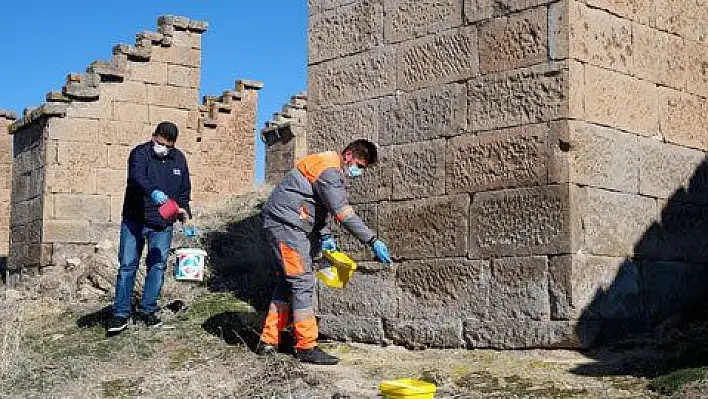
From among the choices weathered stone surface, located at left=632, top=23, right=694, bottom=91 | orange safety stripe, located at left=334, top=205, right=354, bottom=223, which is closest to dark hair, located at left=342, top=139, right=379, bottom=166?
orange safety stripe, located at left=334, top=205, right=354, bottom=223

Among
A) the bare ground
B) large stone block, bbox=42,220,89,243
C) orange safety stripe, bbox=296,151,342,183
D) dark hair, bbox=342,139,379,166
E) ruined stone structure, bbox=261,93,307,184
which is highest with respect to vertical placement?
ruined stone structure, bbox=261,93,307,184

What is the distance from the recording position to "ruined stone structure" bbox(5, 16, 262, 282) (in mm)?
12242

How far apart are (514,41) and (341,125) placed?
179 cm

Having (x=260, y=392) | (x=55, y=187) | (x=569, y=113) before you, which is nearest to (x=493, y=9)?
(x=569, y=113)

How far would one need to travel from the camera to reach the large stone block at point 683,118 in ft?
24.5

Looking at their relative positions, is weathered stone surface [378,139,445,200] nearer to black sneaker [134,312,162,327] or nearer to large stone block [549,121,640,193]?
large stone block [549,121,640,193]

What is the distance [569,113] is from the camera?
21.7 feet

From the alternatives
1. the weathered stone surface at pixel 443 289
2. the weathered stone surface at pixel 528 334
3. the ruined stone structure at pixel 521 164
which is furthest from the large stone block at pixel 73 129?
the weathered stone surface at pixel 528 334

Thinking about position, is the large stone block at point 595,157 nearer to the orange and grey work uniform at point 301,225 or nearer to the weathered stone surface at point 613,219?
the weathered stone surface at point 613,219

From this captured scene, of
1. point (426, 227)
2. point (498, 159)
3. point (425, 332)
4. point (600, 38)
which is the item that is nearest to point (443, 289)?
point (425, 332)

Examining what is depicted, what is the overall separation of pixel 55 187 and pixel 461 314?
6984mm

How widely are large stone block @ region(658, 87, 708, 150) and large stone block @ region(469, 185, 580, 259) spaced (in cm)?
140

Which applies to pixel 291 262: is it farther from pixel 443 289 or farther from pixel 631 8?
pixel 631 8

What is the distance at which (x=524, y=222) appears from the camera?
6797 mm
